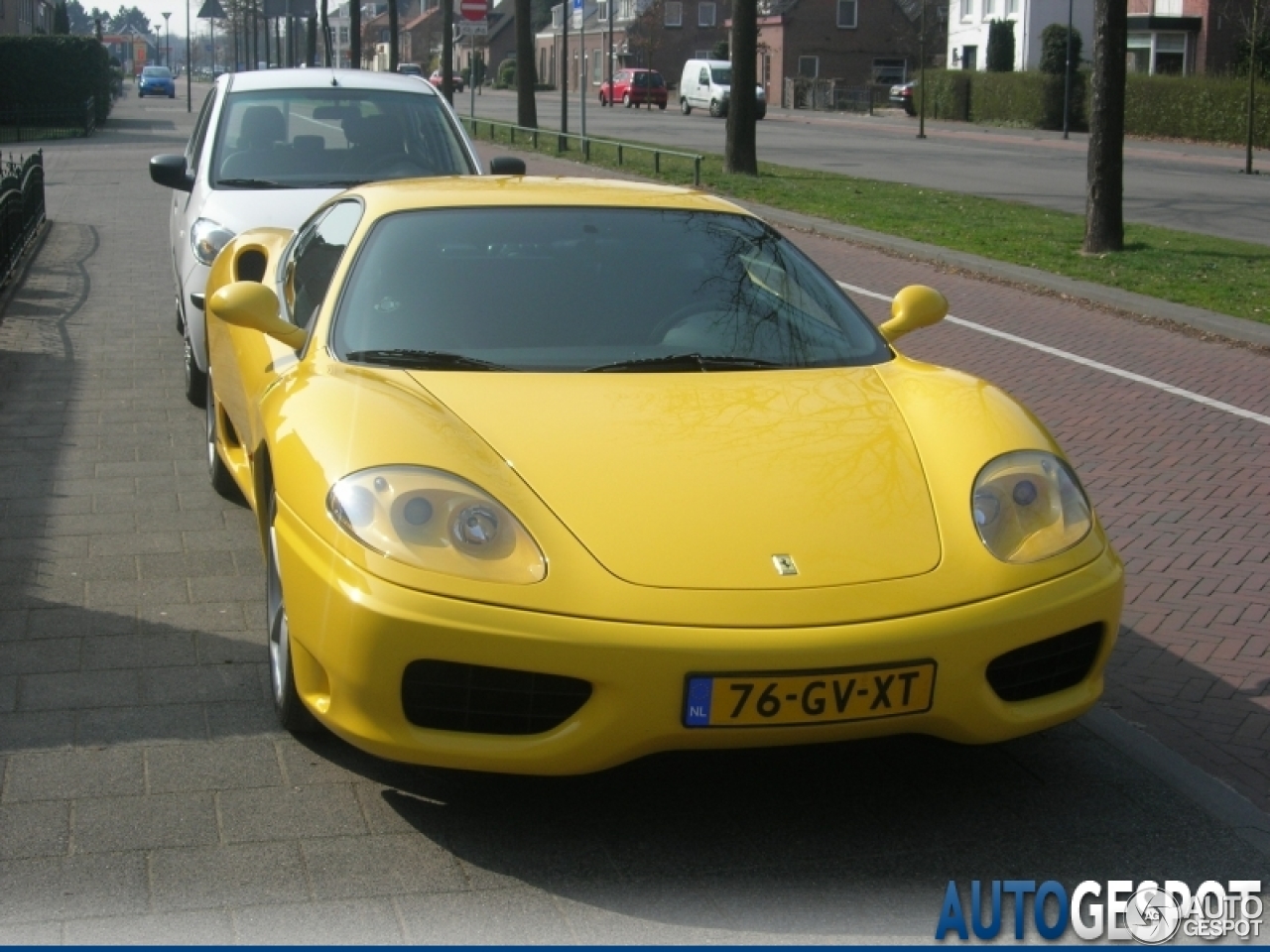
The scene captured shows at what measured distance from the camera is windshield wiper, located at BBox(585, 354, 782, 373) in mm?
4598

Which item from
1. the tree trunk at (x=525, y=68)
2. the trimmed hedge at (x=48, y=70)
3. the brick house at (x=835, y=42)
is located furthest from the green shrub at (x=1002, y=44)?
the trimmed hedge at (x=48, y=70)

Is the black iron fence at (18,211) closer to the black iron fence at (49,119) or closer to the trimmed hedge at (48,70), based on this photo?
the black iron fence at (49,119)

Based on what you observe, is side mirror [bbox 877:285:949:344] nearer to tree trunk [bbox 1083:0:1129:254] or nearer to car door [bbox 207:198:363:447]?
car door [bbox 207:198:363:447]

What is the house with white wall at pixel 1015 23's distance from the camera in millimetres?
62000

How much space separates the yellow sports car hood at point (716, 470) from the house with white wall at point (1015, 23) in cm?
5728

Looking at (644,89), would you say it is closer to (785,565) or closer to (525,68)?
(525,68)

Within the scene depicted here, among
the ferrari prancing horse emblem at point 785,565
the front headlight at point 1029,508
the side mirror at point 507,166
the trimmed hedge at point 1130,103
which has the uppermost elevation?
the trimmed hedge at point 1130,103

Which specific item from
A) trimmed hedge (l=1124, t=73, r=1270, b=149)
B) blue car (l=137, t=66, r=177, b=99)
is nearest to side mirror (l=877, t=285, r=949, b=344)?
trimmed hedge (l=1124, t=73, r=1270, b=149)

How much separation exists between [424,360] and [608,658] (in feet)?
4.60

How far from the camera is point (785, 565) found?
3.67 metres

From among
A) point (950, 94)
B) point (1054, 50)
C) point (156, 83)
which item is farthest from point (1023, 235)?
point (156, 83)

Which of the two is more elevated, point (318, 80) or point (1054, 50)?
point (1054, 50)

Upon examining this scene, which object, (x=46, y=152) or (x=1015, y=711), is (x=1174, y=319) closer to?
(x=1015, y=711)

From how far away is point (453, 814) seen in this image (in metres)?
3.90
